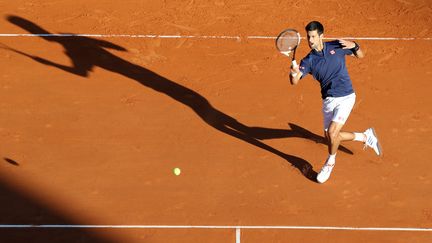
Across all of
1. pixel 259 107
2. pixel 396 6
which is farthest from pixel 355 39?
pixel 259 107

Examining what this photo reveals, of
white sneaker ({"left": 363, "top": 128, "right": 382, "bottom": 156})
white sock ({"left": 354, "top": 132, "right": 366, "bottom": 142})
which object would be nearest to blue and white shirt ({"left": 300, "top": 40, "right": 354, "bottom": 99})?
white sock ({"left": 354, "top": 132, "right": 366, "bottom": 142})

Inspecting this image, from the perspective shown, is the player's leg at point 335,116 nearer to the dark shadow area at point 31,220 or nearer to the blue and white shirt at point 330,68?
the blue and white shirt at point 330,68

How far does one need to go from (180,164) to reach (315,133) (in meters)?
2.27

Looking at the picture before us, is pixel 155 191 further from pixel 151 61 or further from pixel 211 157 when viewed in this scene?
pixel 151 61

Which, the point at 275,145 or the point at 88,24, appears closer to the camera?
the point at 275,145

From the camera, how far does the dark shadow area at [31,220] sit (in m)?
9.32

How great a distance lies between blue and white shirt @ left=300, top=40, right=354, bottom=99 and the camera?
9.59m

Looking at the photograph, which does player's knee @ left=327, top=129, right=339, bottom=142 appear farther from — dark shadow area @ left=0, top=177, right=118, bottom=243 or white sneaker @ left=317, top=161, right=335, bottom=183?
dark shadow area @ left=0, top=177, right=118, bottom=243

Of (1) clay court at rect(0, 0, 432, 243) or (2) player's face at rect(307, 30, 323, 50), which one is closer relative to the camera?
(2) player's face at rect(307, 30, 323, 50)

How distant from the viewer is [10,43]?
1335cm

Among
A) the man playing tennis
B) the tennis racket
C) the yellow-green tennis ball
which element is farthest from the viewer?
the yellow-green tennis ball

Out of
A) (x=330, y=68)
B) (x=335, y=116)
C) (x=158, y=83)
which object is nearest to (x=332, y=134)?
(x=335, y=116)

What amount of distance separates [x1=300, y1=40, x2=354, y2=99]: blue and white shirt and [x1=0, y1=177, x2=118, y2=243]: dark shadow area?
3.57 meters

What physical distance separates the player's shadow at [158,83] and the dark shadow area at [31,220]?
9.75 feet
